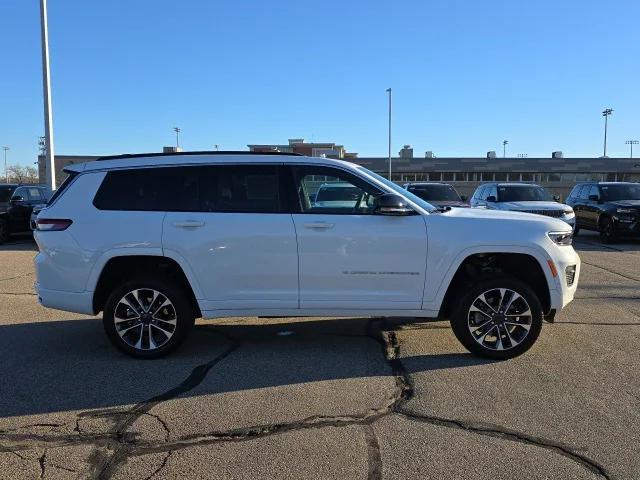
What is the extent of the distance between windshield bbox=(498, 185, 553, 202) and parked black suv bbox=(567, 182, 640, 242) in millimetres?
1796

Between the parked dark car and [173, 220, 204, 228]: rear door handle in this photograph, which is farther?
the parked dark car

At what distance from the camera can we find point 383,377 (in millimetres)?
4855

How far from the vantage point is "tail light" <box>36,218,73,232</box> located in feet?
17.6

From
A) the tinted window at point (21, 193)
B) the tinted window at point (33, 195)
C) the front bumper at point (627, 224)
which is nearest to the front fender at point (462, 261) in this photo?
the front bumper at point (627, 224)

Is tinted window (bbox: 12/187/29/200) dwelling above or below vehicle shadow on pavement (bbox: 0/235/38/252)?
above

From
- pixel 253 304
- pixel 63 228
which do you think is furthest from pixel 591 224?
pixel 63 228

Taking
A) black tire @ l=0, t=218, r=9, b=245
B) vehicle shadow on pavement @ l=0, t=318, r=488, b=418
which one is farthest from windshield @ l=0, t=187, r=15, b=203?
vehicle shadow on pavement @ l=0, t=318, r=488, b=418

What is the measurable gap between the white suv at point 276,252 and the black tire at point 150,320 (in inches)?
0.4

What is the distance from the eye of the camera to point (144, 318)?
5.36 meters

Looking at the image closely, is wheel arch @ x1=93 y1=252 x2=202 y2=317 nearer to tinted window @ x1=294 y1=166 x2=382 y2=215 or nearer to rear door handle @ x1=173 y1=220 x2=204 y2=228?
rear door handle @ x1=173 y1=220 x2=204 y2=228

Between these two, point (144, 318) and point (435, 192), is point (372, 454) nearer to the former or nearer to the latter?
point (144, 318)

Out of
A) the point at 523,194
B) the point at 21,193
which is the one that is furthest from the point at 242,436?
the point at 21,193

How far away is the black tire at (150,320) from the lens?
17.4 ft

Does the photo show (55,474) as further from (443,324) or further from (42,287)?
(443,324)
